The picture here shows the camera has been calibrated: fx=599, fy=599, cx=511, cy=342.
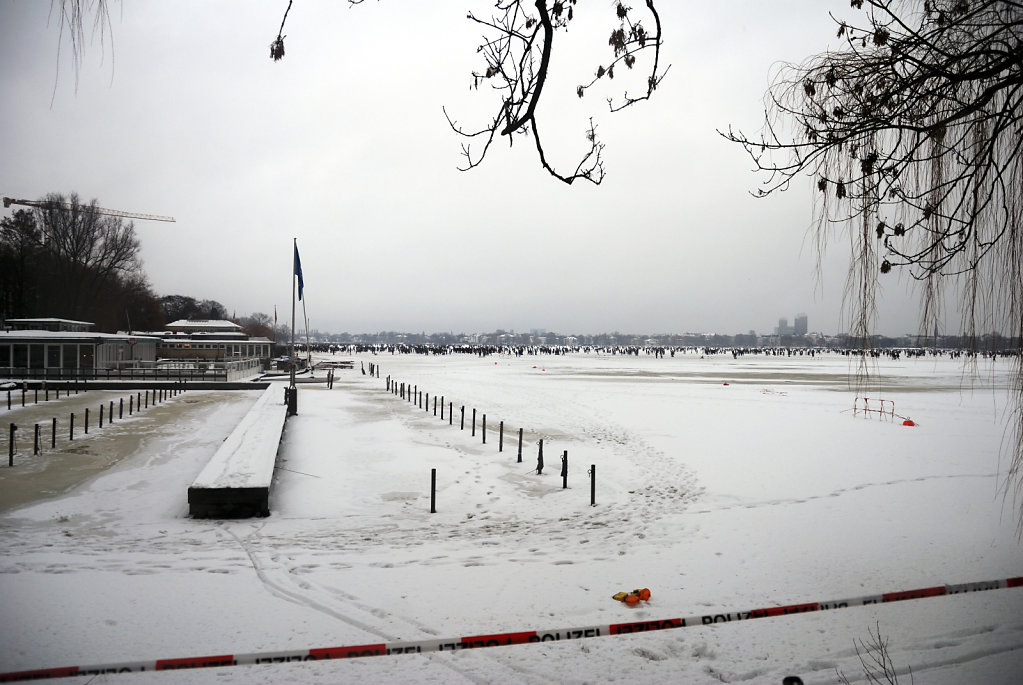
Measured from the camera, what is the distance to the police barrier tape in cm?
496

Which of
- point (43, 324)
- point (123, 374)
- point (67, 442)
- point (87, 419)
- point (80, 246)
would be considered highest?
point (80, 246)

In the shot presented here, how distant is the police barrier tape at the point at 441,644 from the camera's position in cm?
496

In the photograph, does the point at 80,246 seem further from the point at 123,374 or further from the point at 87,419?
the point at 87,419

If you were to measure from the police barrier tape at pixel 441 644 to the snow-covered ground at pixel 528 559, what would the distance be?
0.11 meters

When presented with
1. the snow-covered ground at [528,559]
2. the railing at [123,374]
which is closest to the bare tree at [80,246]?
the railing at [123,374]

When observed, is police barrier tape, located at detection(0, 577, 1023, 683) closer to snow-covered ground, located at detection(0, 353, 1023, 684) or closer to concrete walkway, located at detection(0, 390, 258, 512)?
snow-covered ground, located at detection(0, 353, 1023, 684)

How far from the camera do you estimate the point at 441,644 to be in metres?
5.72

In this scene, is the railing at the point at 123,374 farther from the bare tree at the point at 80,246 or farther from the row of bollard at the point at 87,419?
the bare tree at the point at 80,246

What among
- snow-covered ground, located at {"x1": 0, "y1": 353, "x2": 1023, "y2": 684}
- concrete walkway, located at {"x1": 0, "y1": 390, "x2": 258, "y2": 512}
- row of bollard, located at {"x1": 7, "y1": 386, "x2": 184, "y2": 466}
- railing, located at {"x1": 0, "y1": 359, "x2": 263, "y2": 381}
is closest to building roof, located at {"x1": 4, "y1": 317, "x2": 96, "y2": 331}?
railing, located at {"x1": 0, "y1": 359, "x2": 263, "y2": 381}

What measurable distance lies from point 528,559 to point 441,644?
326 centimetres

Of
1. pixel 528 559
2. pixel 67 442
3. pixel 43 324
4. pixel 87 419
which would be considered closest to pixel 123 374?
pixel 43 324

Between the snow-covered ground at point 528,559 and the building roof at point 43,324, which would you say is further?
the building roof at point 43,324

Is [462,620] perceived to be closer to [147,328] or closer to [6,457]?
[6,457]

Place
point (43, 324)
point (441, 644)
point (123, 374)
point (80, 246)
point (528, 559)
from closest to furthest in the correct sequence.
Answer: point (441, 644) < point (528, 559) < point (123, 374) < point (43, 324) < point (80, 246)
